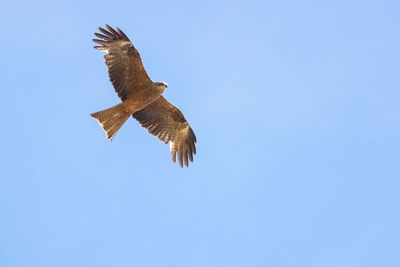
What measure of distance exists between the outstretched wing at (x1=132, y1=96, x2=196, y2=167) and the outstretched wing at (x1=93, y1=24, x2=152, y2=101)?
1148 mm

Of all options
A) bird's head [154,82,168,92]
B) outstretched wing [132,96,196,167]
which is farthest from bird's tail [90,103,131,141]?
outstretched wing [132,96,196,167]

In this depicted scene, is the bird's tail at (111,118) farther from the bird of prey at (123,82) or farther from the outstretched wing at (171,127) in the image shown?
Answer: the outstretched wing at (171,127)

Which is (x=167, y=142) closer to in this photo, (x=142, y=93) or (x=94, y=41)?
(x=142, y=93)

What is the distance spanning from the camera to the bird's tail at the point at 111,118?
1708 cm

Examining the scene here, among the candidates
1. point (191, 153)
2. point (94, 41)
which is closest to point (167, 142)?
point (191, 153)

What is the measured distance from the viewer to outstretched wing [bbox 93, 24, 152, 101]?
17.2 meters

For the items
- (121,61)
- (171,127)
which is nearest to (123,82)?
(121,61)

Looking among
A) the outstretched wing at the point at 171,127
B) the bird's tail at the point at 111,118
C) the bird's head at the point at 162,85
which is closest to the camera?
the bird's tail at the point at 111,118

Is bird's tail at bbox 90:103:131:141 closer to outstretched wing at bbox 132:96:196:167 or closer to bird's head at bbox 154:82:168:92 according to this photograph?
bird's head at bbox 154:82:168:92

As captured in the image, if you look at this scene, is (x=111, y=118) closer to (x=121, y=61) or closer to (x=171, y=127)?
(x=121, y=61)

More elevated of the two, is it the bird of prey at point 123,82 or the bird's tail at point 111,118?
the bird of prey at point 123,82

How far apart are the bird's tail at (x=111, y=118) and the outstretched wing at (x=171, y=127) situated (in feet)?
3.86

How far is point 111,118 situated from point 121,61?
1354 mm

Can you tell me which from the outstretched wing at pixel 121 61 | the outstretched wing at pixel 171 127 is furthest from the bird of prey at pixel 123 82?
the outstretched wing at pixel 171 127
